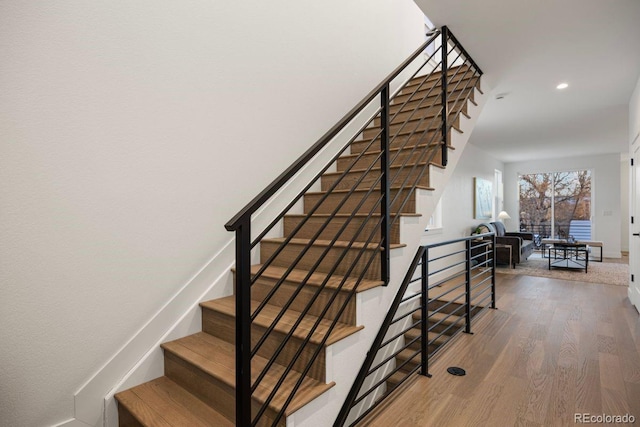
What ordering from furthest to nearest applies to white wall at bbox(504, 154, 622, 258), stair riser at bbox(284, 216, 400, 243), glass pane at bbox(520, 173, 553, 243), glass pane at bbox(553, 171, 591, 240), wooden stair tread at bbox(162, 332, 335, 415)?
glass pane at bbox(520, 173, 553, 243), glass pane at bbox(553, 171, 591, 240), white wall at bbox(504, 154, 622, 258), stair riser at bbox(284, 216, 400, 243), wooden stair tread at bbox(162, 332, 335, 415)

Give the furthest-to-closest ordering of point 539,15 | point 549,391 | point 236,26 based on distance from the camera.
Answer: point 539,15 < point 236,26 < point 549,391

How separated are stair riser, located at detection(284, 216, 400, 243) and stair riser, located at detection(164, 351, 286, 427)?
92 centimetres

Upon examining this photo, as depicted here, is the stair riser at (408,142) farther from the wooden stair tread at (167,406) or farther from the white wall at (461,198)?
the white wall at (461,198)

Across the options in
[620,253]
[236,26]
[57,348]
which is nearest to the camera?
[57,348]

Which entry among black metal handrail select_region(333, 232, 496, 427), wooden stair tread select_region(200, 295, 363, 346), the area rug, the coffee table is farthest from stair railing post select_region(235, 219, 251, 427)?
the coffee table

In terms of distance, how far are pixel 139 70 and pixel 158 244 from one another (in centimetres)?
100

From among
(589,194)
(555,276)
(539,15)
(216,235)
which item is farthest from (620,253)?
(216,235)

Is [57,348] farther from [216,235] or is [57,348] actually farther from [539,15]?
[539,15]

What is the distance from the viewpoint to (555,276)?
19.7 ft

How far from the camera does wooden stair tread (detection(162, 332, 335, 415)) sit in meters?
1.32

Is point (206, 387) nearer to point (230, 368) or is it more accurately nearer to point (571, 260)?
point (230, 368)

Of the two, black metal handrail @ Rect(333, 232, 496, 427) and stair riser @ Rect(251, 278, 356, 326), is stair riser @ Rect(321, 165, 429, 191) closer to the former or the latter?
black metal handrail @ Rect(333, 232, 496, 427)

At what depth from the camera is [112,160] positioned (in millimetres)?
1688

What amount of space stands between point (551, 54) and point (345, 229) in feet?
9.53
